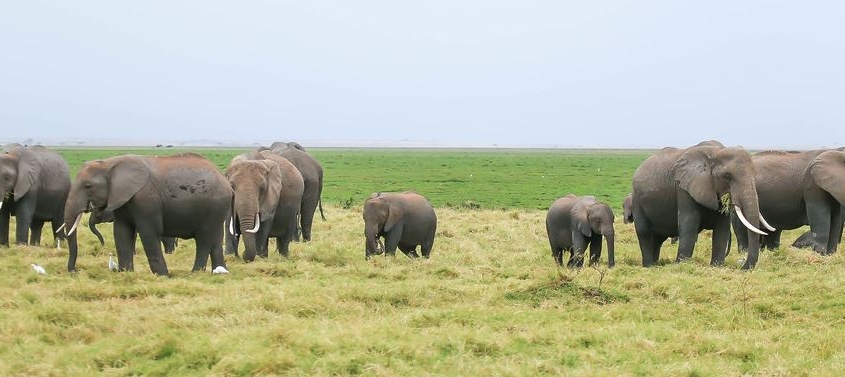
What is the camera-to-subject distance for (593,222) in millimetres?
16375

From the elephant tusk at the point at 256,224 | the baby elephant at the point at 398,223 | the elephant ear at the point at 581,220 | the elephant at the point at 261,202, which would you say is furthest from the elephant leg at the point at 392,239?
the elephant ear at the point at 581,220

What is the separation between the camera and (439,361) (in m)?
9.22

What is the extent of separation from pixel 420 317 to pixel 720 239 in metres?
7.29

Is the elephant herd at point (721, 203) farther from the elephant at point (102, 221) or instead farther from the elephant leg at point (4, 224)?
the elephant leg at point (4, 224)

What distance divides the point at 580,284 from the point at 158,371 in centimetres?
615

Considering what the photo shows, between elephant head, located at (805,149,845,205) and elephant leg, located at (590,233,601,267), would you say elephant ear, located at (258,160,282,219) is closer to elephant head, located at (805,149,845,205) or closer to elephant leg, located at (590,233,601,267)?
elephant leg, located at (590,233,601,267)

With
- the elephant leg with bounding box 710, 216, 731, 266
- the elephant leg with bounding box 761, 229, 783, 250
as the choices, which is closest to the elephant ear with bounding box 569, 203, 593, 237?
the elephant leg with bounding box 710, 216, 731, 266

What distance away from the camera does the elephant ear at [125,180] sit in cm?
1374

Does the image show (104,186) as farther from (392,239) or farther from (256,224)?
(392,239)

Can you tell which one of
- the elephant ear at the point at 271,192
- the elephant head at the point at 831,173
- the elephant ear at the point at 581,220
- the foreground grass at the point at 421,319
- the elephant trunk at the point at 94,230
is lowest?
the foreground grass at the point at 421,319

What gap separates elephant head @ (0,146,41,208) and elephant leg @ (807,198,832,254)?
47.2 ft

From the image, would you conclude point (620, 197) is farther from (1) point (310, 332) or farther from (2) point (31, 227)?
(1) point (310, 332)

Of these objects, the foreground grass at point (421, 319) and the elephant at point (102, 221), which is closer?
the foreground grass at point (421, 319)

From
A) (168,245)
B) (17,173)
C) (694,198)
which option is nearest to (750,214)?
(694,198)
